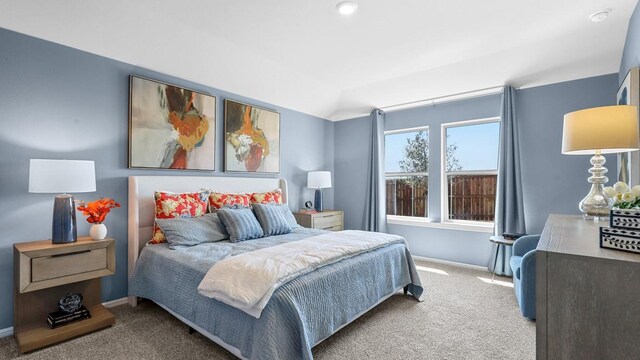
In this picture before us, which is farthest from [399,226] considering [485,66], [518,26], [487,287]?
[518,26]

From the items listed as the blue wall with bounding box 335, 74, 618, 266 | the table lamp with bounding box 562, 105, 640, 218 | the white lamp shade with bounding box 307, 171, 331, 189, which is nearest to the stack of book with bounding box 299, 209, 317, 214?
the white lamp shade with bounding box 307, 171, 331, 189

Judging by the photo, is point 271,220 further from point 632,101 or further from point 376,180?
point 632,101

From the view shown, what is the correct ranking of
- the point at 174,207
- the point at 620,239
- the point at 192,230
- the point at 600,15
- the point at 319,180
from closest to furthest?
the point at 620,239 → the point at 600,15 → the point at 192,230 → the point at 174,207 → the point at 319,180

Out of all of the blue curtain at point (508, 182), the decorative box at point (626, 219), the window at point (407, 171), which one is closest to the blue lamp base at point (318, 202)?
the window at point (407, 171)

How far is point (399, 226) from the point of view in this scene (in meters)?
4.69

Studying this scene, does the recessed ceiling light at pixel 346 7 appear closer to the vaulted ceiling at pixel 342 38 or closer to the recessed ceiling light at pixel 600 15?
the vaulted ceiling at pixel 342 38

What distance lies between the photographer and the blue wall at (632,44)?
7.43 feet

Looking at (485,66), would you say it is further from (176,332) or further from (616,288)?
(176,332)

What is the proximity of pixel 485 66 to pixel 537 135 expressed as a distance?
1.06m

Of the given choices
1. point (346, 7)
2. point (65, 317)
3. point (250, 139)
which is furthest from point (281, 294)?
point (250, 139)

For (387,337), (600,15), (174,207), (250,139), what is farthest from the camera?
(250,139)

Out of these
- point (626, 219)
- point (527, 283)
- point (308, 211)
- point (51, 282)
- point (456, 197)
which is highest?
point (626, 219)

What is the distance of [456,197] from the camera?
14.1 ft

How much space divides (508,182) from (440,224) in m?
1.07
